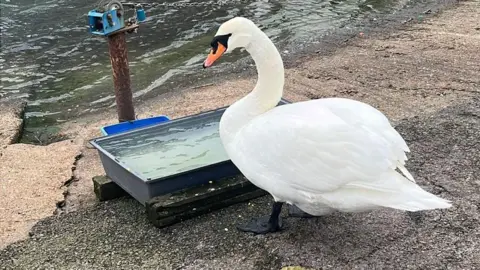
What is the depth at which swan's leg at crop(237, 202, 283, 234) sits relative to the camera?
11.9 feet

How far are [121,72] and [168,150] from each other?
45.2 inches

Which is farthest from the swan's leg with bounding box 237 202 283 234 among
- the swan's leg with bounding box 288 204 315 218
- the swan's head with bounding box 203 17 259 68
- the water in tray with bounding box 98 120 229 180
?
the swan's head with bounding box 203 17 259 68

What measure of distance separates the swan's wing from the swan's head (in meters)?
0.50

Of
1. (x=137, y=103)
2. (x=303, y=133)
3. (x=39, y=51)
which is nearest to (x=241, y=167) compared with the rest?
(x=303, y=133)

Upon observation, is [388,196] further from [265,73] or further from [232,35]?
[232,35]

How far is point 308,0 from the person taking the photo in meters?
13.5

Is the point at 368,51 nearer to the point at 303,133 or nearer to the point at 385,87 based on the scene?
the point at 385,87

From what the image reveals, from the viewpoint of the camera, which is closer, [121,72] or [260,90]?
[260,90]

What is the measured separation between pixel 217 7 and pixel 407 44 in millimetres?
5362

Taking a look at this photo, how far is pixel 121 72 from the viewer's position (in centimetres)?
537

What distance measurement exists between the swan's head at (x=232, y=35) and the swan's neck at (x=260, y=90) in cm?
5

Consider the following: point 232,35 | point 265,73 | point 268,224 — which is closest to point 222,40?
point 232,35

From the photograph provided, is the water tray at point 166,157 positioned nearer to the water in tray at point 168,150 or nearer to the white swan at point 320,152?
the water in tray at point 168,150

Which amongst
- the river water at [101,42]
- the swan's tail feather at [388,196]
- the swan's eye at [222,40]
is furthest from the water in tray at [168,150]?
the river water at [101,42]
